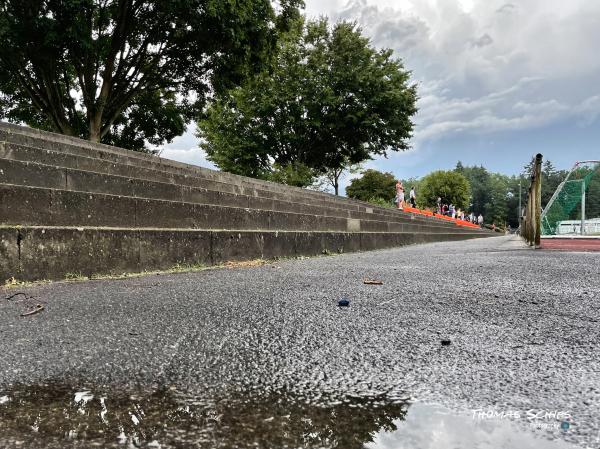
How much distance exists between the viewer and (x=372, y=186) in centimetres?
6425

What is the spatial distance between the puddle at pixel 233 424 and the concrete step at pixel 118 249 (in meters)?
2.98

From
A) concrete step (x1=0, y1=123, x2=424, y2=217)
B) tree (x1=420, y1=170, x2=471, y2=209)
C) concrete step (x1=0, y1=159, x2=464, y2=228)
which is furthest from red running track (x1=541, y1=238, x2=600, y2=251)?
tree (x1=420, y1=170, x2=471, y2=209)

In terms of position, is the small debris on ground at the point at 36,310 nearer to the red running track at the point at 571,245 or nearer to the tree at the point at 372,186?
the red running track at the point at 571,245

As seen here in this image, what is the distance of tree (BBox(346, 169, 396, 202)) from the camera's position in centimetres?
6373

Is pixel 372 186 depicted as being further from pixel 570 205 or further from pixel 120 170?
pixel 120 170

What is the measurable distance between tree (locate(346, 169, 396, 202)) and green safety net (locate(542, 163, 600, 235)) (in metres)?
48.5

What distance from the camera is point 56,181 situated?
15.3ft

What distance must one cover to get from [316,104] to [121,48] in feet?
38.6

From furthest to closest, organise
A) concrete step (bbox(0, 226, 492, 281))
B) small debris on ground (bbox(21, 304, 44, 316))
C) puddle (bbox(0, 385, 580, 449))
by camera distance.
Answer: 1. concrete step (bbox(0, 226, 492, 281))
2. small debris on ground (bbox(21, 304, 44, 316))
3. puddle (bbox(0, 385, 580, 449))

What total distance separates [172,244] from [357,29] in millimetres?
22447

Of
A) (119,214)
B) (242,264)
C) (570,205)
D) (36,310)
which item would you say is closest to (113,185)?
(119,214)

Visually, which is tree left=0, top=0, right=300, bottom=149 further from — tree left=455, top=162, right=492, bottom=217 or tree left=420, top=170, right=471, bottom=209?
tree left=455, top=162, right=492, bottom=217

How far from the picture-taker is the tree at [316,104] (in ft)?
75.0

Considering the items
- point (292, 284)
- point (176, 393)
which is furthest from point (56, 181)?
point (176, 393)
